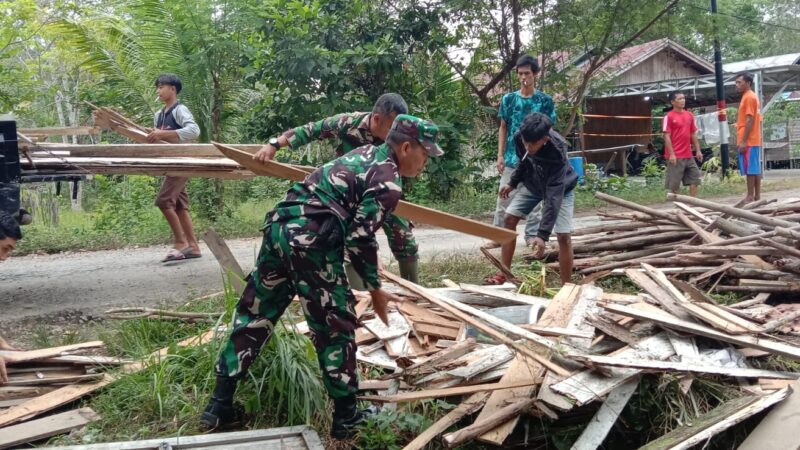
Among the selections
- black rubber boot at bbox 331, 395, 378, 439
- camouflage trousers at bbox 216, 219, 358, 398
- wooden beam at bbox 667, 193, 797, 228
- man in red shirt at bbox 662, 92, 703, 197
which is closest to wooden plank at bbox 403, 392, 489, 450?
black rubber boot at bbox 331, 395, 378, 439

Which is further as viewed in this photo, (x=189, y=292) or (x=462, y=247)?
(x=462, y=247)

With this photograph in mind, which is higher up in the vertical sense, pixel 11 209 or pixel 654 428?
pixel 11 209

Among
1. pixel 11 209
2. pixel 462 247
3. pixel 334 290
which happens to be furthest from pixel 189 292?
pixel 462 247

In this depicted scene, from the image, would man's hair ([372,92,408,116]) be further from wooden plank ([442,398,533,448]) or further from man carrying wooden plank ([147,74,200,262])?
man carrying wooden plank ([147,74,200,262])

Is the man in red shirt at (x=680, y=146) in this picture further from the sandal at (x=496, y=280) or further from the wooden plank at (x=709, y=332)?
the wooden plank at (x=709, y=332)

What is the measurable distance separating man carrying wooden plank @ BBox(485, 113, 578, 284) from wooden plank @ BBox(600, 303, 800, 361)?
1.42 m

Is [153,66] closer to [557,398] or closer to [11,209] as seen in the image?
[11,209]

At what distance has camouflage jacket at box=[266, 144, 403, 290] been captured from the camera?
11.1 ft

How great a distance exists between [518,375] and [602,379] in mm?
456

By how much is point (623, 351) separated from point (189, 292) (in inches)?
154

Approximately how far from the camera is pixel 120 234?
10078 mm

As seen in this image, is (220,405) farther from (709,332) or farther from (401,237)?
(709,332)

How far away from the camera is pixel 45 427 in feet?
11.9

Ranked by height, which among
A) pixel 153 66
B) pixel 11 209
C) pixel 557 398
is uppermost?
pixel 153 66
